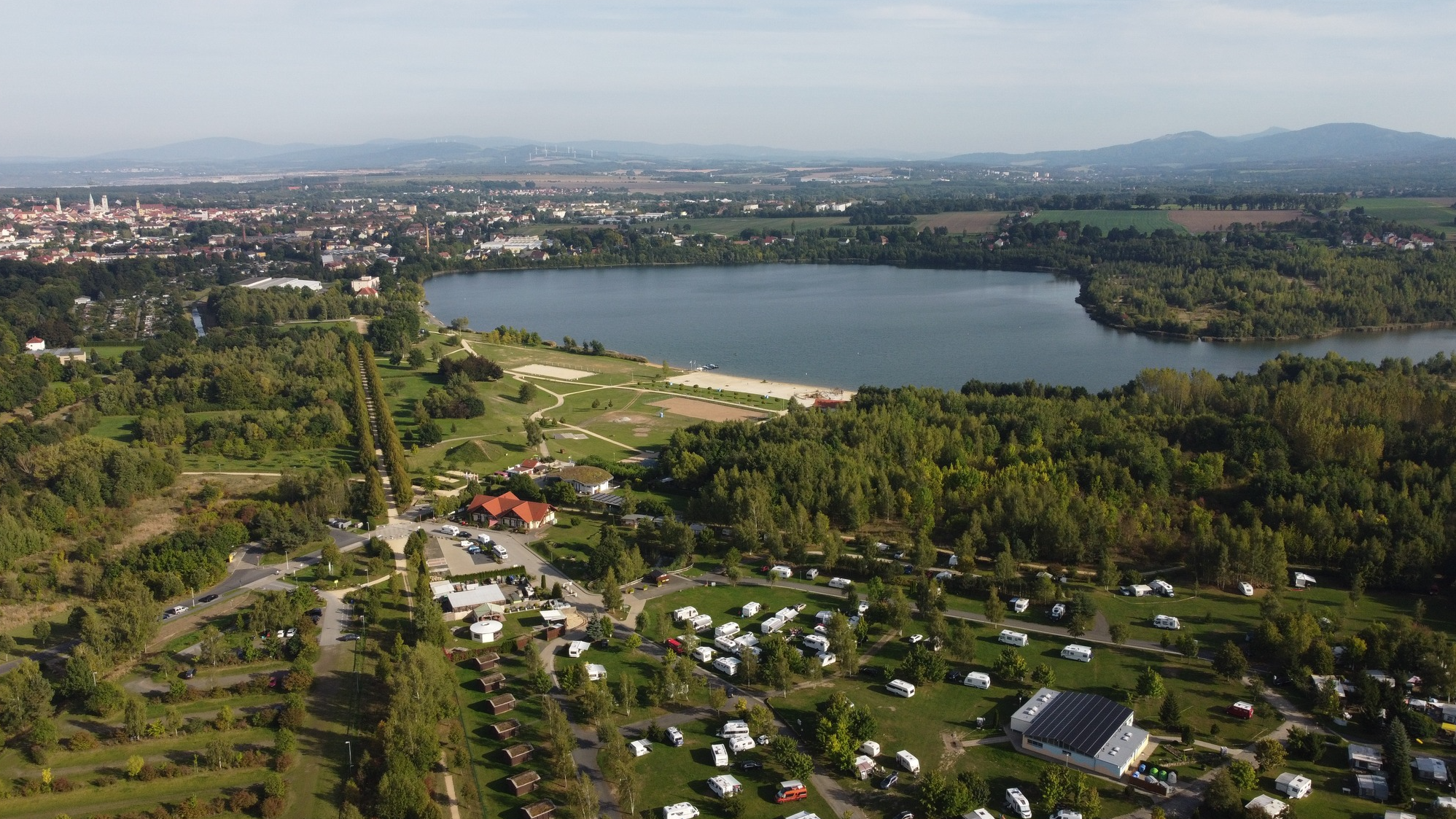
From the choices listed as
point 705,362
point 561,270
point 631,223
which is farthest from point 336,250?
point 705,362

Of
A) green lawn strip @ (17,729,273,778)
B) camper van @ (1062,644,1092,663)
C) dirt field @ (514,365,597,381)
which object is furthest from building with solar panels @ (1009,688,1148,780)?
A: dirt field @ (514,365,597,381)

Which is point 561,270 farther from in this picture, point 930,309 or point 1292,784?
point 1292,784

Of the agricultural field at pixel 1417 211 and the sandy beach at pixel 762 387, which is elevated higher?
the agricultural field at pixel 1417 211

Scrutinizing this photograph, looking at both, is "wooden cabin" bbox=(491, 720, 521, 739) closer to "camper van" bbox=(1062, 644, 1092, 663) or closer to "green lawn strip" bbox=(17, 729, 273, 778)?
"green lawn strip" bbox=(17, 729, 273, 778)

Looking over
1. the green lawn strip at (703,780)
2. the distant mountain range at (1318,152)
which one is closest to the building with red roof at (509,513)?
the green lawn strip at (703,780)

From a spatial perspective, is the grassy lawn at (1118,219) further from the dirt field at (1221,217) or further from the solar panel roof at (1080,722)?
the solar panel roof at (1080,722)

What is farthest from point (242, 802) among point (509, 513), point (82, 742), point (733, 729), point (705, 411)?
point (705, 411)

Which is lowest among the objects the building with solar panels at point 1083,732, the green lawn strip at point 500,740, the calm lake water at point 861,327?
the green lawn strip at point 500,740
